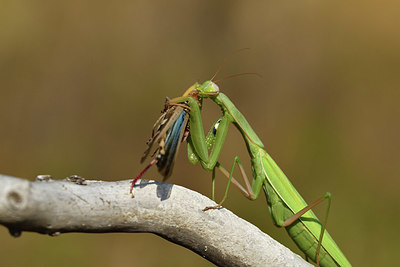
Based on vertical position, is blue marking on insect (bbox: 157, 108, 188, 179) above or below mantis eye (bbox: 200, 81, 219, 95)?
below

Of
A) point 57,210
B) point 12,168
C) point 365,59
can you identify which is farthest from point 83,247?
point 365,59

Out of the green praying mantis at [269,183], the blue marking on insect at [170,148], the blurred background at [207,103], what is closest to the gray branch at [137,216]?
the blue marking on insect at [170,148]

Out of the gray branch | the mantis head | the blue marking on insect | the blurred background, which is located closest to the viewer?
the gray branch

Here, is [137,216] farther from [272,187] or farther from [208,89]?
[272,187]

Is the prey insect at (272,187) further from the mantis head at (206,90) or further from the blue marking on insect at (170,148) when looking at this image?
the blue marking on insect at (170,148)

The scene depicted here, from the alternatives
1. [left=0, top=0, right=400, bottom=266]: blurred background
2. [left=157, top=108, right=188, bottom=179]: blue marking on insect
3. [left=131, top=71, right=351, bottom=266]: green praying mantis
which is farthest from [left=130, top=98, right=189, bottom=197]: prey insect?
[left=0, top=0, right=400, bottom=266]: blurred background

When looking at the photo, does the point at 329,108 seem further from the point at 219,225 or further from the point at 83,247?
the point at 219,225

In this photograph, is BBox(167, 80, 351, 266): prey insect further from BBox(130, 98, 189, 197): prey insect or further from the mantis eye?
BBox(130, 98, 189, 197): prey insect
